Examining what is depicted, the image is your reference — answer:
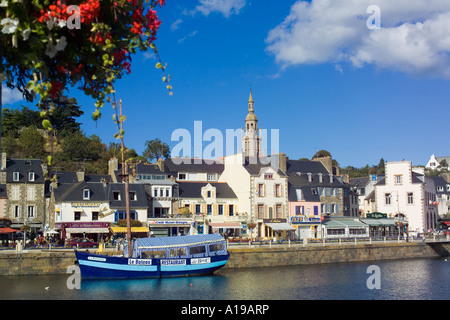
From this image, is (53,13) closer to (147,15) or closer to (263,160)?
(147,15)

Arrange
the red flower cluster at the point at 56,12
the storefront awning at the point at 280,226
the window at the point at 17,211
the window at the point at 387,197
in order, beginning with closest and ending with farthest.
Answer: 1. the red flower cluster at the point at 56,12
2. the window at the point at 17,211
3. the storefront awning at the point at 280,226
4. the window at the point at 387,197

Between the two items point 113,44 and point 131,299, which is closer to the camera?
point 113,44

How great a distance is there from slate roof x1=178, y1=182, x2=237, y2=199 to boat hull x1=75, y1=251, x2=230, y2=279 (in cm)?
1972

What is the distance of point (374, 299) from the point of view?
31.0 m

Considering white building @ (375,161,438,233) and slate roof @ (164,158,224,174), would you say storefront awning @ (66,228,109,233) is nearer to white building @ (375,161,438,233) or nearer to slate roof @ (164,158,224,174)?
slate roof @ (164,158,224,174)

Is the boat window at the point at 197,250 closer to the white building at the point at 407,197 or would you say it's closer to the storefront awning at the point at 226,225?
the storefront awning at the point at 226,225

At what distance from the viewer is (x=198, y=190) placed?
63438 millimetres

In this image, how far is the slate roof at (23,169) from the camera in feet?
191

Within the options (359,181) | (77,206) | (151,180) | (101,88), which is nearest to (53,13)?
(101,88)

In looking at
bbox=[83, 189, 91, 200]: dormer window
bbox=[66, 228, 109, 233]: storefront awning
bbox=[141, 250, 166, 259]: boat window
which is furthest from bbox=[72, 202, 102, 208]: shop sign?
bbox=[141, 250, 166, 259]: boat window

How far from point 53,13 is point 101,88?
1.21m

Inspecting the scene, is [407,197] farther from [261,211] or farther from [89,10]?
[89,10]

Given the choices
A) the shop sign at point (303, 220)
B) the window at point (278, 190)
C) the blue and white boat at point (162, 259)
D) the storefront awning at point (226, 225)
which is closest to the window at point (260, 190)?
the window at point (278, 190)

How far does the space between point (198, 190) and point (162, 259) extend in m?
22.9
